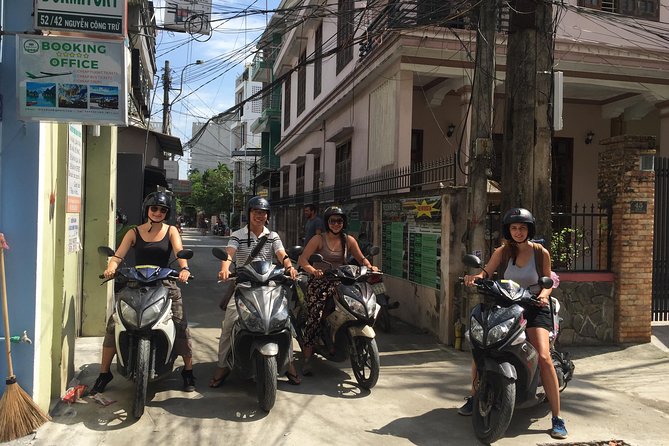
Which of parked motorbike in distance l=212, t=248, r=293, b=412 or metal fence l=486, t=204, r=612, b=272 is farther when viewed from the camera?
metal fence l=486, t=204, r=612, b=272

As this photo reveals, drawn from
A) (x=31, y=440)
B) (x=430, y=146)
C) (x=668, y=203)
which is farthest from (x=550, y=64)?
(x=430, y=146)

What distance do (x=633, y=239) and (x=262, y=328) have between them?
548 centimetres

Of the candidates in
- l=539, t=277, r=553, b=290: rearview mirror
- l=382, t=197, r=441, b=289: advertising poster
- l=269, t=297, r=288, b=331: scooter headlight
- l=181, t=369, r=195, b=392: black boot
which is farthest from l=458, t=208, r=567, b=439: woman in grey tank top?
l=382, t=197, r=441, b=289: advertising poster

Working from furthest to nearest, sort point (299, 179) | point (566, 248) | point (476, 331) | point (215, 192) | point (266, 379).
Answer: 1. point (215, 192)
2. point (299, 179)
3. point (566, 248)
4. point (266, 379)
5. point (476, 331)

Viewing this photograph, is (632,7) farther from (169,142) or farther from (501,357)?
(169,142)

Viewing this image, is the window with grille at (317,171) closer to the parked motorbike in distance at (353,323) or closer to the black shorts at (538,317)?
the parked motorbike in distance at (353,323)

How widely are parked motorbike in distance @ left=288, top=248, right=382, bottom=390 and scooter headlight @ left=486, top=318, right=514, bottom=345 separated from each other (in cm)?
127

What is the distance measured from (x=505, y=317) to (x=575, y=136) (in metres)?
12.4

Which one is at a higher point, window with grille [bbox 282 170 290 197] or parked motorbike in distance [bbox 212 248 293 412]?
window with grille [bbox 282 170 290 197]

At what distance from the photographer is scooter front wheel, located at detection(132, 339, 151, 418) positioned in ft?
13.5

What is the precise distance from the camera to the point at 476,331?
411 centimetres

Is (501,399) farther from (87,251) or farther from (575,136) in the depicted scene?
(575,136)

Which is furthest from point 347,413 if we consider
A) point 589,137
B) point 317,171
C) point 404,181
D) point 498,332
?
point 317,171

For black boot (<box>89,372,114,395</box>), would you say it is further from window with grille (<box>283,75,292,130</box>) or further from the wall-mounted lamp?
window with grille (<box>283,75,292,130</box>)
